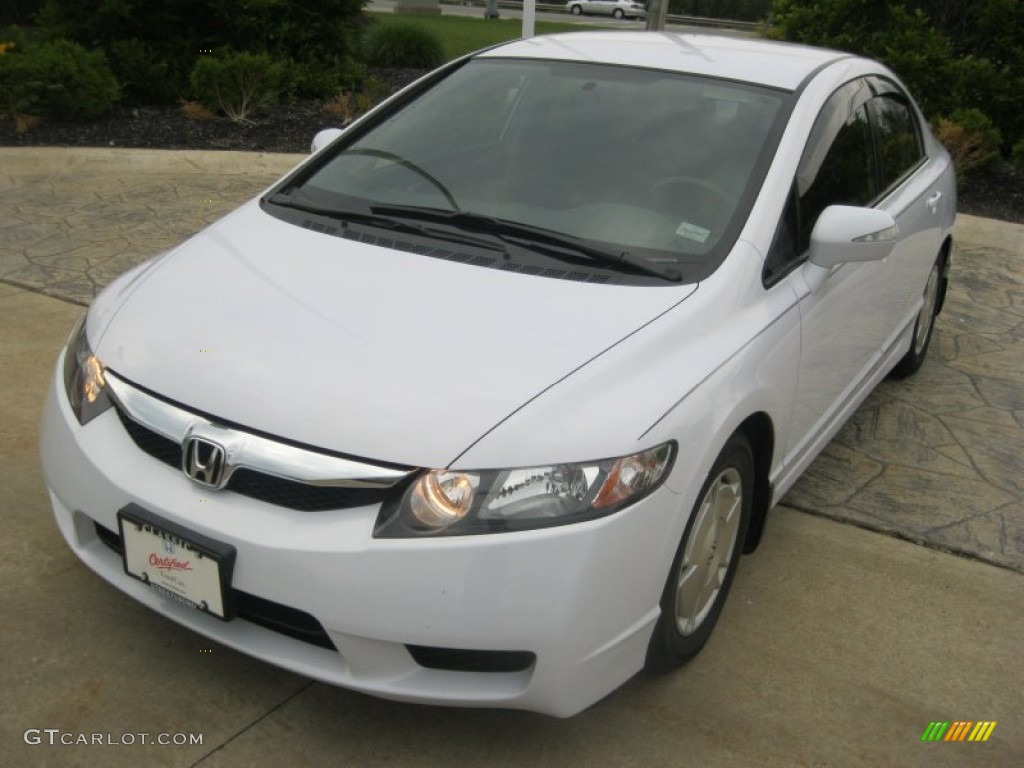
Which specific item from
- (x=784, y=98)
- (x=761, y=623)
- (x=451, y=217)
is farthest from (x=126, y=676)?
(x=784, y=98)

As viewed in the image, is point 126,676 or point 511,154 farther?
point 511,154

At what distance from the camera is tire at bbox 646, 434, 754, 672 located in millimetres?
2711

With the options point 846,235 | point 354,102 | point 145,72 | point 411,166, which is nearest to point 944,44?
point 354,102

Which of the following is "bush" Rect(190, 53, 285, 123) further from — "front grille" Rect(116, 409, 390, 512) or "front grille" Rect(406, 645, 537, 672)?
"front grille" Rect(406, 645, 537, 672)

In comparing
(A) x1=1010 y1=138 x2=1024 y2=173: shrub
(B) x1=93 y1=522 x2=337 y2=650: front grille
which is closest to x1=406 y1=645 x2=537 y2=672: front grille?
(B) x1=93 y1=522 x2=337 y2=650: front grille

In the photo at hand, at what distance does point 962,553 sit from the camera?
3738 millimetres

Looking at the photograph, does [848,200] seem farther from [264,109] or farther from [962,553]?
[264,109]

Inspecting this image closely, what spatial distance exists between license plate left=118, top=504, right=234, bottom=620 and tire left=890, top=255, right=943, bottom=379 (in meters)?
3.59

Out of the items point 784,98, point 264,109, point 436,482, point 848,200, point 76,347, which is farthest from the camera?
point 264,109

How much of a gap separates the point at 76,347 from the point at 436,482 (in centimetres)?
130

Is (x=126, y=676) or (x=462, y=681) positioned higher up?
(x=462, y=681)

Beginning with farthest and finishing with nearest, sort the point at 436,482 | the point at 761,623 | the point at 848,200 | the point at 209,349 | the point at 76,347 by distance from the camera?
the point at 848,200
the point at 761,623
the point at 76,347
the point at 209,349
the point at 436,482

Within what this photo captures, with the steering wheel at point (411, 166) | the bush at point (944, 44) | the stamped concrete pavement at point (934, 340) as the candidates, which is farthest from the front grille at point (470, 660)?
the bush at point (944, 44)

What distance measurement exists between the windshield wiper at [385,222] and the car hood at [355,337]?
0.47ft
